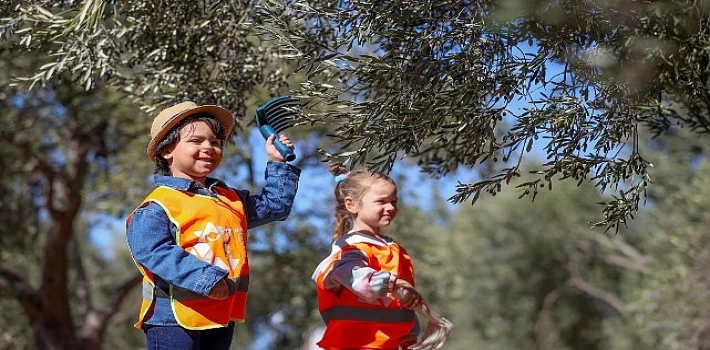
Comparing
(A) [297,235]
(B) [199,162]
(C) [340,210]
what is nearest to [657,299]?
(A) [297,235]

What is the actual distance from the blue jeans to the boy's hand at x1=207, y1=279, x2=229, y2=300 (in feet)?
0.72

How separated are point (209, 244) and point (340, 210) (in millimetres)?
1606

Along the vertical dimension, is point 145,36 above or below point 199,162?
above

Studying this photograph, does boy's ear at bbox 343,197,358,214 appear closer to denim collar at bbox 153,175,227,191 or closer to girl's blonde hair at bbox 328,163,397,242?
girl's blonde hair at bbox 328,163,397,242

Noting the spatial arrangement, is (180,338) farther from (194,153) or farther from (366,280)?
(366,280)

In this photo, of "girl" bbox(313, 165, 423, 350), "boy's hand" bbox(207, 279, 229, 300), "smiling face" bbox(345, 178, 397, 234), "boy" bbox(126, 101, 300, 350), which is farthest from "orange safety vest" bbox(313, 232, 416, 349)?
"boy's hand" bbox(207, 279, 229, 300)

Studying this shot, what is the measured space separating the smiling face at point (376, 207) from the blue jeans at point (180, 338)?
1363mm

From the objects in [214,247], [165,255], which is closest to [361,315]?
[214,247]

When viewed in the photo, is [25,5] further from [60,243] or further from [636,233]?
[636,233]

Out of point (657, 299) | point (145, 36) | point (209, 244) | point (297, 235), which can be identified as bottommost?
point (209, 244)

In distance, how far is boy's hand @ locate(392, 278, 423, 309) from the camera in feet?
17.5

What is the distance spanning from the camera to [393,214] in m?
5.96

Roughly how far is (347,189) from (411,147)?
92 centimetres

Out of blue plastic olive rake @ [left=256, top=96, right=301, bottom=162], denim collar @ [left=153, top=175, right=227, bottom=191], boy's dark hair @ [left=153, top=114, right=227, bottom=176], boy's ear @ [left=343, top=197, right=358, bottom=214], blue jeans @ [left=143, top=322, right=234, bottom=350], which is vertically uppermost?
boy's ear @ [left=343, top=197, right=358, bottom=214]
